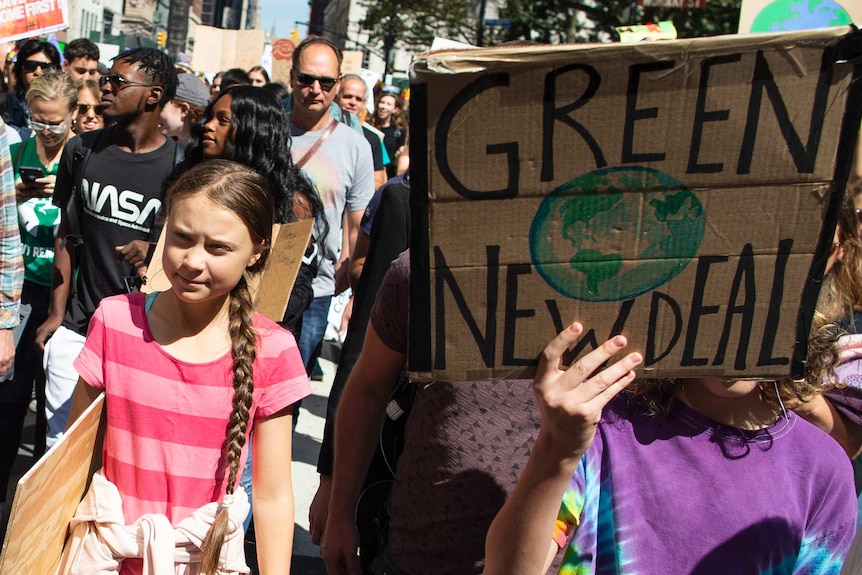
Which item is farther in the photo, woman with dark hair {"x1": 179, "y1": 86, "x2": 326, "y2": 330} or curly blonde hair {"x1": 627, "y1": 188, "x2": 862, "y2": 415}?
woman with dark hair {"x1": 179, "y1": 86, "x2": 326, "y2": 330}

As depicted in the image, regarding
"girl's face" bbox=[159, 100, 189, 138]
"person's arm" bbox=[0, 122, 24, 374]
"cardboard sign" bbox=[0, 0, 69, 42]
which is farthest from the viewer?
"girl's face" bbox=[159, 100, 189, 138]

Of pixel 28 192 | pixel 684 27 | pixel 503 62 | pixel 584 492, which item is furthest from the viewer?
pixel 684 27

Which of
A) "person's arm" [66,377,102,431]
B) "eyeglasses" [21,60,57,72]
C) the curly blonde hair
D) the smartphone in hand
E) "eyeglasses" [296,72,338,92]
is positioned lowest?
"person's arm" [66,377,102,431]

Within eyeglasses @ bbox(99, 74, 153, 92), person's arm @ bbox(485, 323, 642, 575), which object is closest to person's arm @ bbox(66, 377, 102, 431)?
person's arm @ bbox(485, 323, 642, 575)

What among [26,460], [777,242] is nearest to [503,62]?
[777,242]

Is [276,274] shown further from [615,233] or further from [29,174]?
[29,174]

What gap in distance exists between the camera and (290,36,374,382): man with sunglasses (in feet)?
14.3

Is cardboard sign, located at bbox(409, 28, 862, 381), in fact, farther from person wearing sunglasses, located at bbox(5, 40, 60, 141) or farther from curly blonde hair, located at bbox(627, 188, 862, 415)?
person wearing sunglasses, located at bbox(5, 40, 60, 141)

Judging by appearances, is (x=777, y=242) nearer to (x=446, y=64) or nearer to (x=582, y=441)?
(x=582, y=441)

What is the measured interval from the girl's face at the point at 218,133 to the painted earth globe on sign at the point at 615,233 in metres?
2.24

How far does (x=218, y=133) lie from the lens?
3494 millimetres

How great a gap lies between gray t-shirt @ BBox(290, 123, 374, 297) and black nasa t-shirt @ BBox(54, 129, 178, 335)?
0.91 metres

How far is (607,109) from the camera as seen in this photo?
1411mm

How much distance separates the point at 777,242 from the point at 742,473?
0.52 meters
